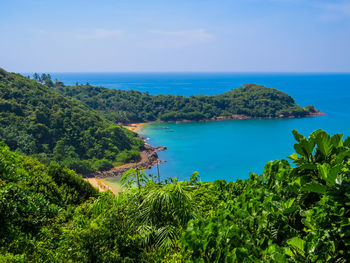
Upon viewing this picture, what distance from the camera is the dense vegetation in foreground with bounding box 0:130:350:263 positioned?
2.51m

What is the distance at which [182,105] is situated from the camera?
2800 inches

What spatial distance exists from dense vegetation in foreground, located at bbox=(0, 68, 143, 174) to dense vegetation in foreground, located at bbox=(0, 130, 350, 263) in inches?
1159

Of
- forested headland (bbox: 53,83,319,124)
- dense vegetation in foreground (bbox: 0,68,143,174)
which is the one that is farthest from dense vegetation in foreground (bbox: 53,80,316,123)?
dense vegetation in foreground (bbox: 0,68,143,174)

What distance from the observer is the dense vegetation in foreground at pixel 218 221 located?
2.51m

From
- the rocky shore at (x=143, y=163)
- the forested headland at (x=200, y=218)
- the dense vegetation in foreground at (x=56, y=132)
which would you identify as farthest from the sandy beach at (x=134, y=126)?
the forested headland at (x=200, y=218)

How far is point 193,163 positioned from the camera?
4162 cm

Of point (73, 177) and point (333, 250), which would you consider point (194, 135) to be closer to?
point (73, 177)

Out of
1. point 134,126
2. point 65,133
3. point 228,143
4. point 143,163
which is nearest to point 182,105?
point 134,126

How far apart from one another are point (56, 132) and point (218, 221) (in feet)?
131

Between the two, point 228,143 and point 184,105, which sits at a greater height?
point 184,105

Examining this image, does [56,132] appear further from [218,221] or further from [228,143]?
[218,221]

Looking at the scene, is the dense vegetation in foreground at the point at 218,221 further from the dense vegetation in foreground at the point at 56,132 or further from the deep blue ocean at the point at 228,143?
the dense vegetation in foreground at the point at 56,132

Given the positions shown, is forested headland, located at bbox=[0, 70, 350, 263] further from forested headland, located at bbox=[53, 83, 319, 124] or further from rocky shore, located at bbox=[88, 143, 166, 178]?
forested headland, located at bbox=[53, 83, 319, 124]

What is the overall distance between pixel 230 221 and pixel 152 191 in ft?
4.76
